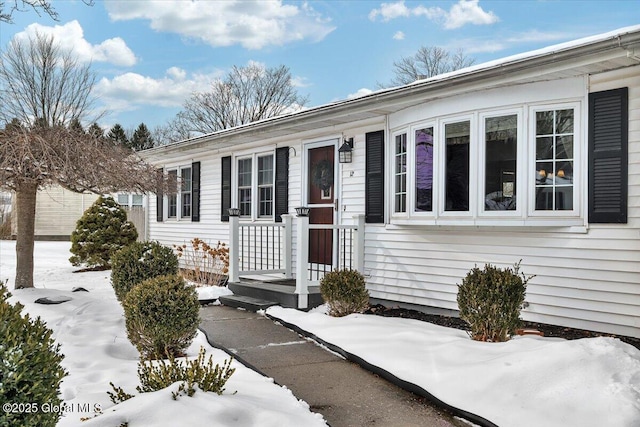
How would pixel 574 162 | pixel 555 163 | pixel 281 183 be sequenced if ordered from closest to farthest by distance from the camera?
pixel 574 162 < pixel 555 163 < pixel 281 183

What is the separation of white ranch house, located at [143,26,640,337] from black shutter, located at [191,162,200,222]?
11.4ft

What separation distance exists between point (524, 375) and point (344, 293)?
2.60m

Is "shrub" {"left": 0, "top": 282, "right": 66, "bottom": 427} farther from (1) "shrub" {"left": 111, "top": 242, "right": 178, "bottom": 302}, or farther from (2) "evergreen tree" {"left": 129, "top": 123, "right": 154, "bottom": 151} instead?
(2) "evergreen tree" {"left": 129, "top": 123, "right": 154, "bottom": 151}

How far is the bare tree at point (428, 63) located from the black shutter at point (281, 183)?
18900 millimetres

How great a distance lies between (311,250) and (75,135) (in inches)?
154

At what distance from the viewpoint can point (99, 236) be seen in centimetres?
1212

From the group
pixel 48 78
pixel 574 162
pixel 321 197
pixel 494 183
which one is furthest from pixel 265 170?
pixel 48 78

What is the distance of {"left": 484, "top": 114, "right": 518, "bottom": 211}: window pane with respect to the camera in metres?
5.48

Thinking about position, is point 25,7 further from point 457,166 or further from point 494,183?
point 494,183

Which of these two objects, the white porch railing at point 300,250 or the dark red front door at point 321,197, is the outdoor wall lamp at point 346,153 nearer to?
the dark red front door at point 321,197

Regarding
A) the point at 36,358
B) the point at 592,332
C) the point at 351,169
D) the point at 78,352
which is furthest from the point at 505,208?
the point at 36,358

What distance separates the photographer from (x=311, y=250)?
837cm

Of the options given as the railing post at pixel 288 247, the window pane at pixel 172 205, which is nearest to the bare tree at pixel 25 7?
the railing post at pixel 288 247

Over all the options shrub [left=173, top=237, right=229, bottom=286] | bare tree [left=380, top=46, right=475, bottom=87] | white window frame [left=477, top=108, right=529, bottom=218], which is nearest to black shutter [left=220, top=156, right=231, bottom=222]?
shrub [left=173, top=237, right=229, bottom=286]
